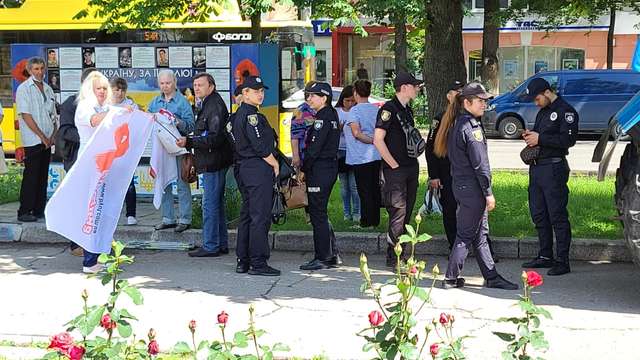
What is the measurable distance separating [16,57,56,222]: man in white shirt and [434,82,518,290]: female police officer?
4945 mm

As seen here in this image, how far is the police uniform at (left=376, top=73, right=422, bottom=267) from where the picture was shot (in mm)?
8344

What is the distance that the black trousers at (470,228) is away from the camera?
7.62m

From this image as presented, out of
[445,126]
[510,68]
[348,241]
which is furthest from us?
[510,68]

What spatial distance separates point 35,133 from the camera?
34.1ft

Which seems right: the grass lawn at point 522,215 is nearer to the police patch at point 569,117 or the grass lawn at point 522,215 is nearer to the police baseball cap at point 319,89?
the police patch at point 569,117

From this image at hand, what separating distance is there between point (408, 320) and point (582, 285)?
4427 mm

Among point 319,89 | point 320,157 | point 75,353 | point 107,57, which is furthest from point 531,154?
point 107,57

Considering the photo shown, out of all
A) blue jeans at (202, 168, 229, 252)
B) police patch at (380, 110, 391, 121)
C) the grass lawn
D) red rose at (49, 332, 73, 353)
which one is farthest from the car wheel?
red rose at (49, 332, 73, 353)

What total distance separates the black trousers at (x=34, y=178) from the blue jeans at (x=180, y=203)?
1.60 m

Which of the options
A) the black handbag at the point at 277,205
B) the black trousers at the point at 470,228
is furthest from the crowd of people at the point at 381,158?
the black handbag at the point at 277,205

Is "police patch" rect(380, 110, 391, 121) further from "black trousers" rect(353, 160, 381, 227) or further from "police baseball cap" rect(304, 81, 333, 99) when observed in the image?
"black trousers" rect(353, 160, 381, 227)

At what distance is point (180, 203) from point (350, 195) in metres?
1.97

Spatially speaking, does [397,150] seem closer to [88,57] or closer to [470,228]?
[470,228]

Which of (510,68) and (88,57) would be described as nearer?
(88,57)
